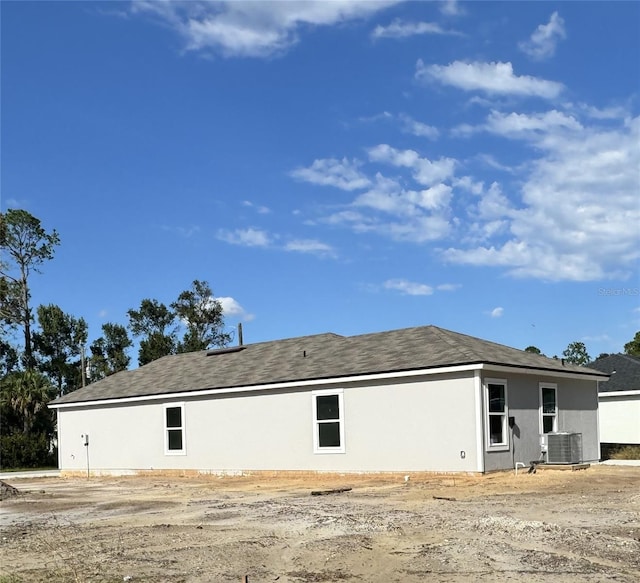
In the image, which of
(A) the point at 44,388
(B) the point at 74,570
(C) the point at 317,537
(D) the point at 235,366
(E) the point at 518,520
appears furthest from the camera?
(A) the point at 44,388

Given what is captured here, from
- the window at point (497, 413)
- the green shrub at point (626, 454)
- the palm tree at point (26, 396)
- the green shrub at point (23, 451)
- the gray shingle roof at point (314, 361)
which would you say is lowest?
the green shrub at point (23, 451)

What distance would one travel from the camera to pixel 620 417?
31.0m

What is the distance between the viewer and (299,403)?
21.9 meters

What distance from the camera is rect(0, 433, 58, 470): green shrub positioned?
37250 mm

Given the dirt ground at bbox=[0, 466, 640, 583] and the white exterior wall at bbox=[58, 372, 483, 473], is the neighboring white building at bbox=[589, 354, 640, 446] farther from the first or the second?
the dirt ground at bbox=[0, 466, 640, 583]

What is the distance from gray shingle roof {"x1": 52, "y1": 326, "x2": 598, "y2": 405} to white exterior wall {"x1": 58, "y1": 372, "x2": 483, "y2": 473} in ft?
1.55

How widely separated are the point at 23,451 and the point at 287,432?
21.1m

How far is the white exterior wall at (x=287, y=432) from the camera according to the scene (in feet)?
61.9

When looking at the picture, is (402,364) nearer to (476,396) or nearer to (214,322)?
(476,396)

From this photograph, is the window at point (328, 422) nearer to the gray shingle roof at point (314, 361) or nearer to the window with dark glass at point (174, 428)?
the gray shingle roof at point (314, 361)

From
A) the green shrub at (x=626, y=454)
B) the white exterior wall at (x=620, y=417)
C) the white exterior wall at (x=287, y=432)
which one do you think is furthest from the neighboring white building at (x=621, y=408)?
the white exterior wall at (x=287, y=432)

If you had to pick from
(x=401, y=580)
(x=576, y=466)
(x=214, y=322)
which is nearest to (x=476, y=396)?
(x=576, y=466)

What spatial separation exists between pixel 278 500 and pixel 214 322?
42.7m

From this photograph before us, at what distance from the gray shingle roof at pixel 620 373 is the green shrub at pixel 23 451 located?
27119mm
